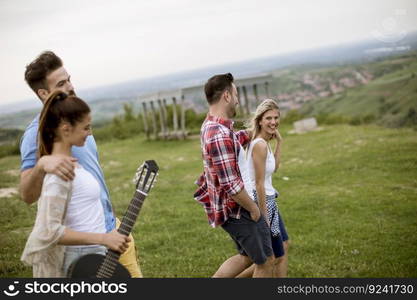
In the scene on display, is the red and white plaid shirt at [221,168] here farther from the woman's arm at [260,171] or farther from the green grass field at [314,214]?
the green grass field at [314,214]

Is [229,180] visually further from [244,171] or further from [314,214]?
[314,214]

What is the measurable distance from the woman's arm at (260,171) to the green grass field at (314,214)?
163cm

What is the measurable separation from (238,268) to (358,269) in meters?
1.71

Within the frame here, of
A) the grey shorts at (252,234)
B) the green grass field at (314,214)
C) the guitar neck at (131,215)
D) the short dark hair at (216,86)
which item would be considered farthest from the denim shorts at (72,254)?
the green grass field at (314,214)

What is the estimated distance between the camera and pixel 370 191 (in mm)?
7727

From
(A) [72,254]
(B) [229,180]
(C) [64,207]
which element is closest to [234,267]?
(B) [229,180]

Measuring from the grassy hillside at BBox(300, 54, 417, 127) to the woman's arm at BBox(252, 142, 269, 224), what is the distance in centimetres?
1146

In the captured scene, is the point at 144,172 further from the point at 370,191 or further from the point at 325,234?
the point at 370,191

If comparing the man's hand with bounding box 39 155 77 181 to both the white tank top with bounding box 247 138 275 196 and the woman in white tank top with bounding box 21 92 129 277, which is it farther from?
the white tank top with bounding box 247 138 275 196

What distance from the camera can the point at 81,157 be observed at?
285cm

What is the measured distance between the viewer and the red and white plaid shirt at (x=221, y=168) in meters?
3.26

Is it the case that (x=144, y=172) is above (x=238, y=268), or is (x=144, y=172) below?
above

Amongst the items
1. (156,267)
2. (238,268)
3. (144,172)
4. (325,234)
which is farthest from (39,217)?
(325,234)

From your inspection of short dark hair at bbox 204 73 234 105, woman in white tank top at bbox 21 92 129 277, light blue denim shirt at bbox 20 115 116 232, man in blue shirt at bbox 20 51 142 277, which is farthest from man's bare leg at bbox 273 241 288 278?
woman in white tank top at bbox 21 92 129 277
